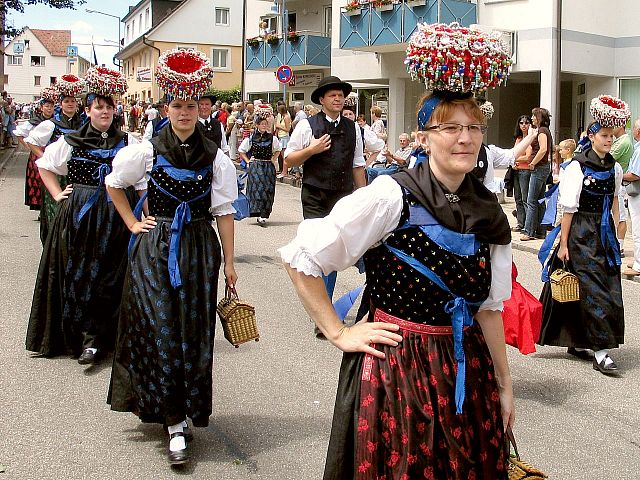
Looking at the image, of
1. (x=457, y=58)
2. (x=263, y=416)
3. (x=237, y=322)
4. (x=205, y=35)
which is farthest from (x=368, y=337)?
(x=205, y=35)

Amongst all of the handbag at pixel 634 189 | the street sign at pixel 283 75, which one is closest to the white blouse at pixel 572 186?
the handbag at pixel 634 189

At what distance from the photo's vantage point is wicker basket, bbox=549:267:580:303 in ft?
21.2

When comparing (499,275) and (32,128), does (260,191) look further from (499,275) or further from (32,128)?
(499,275)

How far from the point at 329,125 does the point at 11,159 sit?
1071 inches

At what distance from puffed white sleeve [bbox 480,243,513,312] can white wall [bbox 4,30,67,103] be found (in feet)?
352

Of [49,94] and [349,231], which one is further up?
[49,94]

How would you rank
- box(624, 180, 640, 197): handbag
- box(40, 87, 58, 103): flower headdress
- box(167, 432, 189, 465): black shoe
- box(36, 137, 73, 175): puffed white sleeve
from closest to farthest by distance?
box(167, 432, 189, 465): black shoe → box(36, 137, 73, 175): puffed white sleeve → box(40, 87, 58, 103): flower headdress → box(624, 180, 640, 197): handbag

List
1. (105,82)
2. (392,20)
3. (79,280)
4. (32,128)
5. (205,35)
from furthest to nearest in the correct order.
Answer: (205,35) → (392,20) → (32,128) → (79,280) → (105,82)

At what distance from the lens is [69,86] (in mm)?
8664

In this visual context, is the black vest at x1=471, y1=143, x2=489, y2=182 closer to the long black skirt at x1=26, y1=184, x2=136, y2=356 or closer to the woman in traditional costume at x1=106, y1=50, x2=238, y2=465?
the woman in traditional costume at x1=106, y1=50, x2=238, y2=465

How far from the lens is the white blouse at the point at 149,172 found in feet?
15.8

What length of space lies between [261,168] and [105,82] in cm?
844

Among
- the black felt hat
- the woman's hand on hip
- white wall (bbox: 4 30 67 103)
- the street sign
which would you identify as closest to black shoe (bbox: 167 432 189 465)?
the woman's hand on hip

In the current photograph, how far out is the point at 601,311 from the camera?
6500 mm
